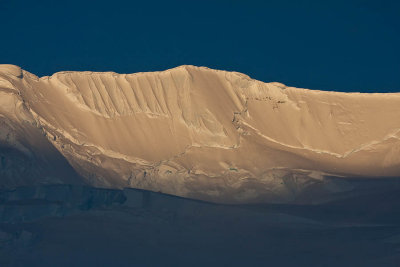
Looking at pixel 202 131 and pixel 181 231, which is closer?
pixel 181 231

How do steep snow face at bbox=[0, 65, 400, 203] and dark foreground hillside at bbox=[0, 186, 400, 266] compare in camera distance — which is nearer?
dark foreground hillside at bbox=[0, 186, 400, 266]

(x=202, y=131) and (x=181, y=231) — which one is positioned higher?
(x=202, y=131)

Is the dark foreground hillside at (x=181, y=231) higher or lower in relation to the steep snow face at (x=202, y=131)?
lower

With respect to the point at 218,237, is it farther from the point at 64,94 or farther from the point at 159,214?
the point at 64,94

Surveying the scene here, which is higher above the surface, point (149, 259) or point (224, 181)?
point (224, 181)

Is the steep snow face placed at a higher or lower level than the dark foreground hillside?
higher

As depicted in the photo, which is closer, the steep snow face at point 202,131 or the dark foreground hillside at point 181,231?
the dark foreground hillside at point 181,231

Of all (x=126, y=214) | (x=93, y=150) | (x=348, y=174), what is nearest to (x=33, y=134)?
(x=93, y=150)

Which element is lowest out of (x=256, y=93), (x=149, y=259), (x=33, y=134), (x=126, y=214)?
(x=149, y=259)
